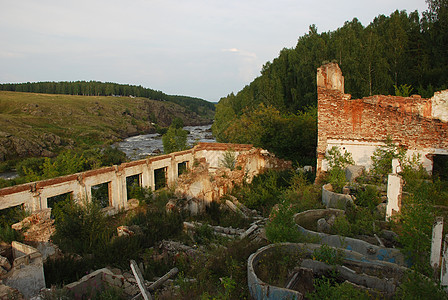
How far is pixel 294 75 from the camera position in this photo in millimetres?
42281

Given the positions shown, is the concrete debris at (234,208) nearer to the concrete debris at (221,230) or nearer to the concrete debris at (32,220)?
the concrete debris at (221,230)

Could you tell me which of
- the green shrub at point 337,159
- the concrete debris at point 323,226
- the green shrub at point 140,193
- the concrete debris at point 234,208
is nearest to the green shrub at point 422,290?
the concrete debris at point 323,226

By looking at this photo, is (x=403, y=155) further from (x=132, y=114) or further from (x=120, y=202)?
(x=132, y=114)

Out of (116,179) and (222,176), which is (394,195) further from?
(116,179)

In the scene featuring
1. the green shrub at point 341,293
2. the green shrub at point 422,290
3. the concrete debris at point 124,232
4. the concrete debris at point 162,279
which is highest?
the green shrub at point 422,290

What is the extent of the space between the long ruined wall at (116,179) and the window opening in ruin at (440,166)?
10.2 metres

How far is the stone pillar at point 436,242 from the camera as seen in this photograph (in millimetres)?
5371

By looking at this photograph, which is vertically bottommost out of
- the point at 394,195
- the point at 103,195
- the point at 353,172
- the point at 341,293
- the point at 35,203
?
the point at 103,195

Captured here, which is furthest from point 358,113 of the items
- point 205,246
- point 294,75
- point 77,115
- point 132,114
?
point 132,114

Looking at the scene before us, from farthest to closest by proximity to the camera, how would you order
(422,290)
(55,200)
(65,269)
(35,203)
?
(55,200) → (35,203) → (65,269) → (422,290)

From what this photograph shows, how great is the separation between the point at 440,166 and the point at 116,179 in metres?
16.2

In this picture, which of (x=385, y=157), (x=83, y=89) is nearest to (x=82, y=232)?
(x=385, y=157)

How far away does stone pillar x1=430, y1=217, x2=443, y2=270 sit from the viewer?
5.37m

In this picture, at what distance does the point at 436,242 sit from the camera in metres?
5.43
